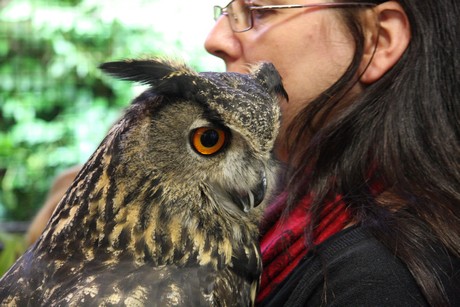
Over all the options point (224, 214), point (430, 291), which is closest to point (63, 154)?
point (224, 214)

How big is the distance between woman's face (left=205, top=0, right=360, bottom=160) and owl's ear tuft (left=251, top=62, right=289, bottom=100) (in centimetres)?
6

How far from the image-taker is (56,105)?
5035 millimetres

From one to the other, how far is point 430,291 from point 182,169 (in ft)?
1.65

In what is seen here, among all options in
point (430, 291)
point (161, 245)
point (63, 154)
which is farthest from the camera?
point (63, 154)

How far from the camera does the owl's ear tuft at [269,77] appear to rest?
1336 millimetres

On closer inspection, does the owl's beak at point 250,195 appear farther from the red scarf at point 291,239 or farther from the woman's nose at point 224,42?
the woman's nose at point 224,42

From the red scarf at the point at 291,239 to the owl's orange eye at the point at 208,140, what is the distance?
0.73 feet

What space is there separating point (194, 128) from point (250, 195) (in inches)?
8.0

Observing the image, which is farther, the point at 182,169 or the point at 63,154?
the point at 63,154

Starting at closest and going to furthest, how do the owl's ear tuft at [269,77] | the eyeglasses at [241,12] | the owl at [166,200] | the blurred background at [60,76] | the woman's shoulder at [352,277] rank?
1. the woman's shoulder at [352,277]
2. the owl at [166,200]
3. the owl's ear tuft at [269,77]
4. the eyeglasses at [241,12]
5. the blurred background at [60,76]

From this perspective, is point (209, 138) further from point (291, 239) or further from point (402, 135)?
point (402, 135)

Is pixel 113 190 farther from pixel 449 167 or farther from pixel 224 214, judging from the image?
pixel 449 167

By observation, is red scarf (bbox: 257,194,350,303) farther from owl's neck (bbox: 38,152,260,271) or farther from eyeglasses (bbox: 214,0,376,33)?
eyeglasses (bbox: 214,0,376,33)

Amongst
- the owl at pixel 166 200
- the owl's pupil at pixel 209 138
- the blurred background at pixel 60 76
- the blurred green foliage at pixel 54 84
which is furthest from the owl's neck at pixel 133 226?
the blurred green foliage at pixel 54 84
